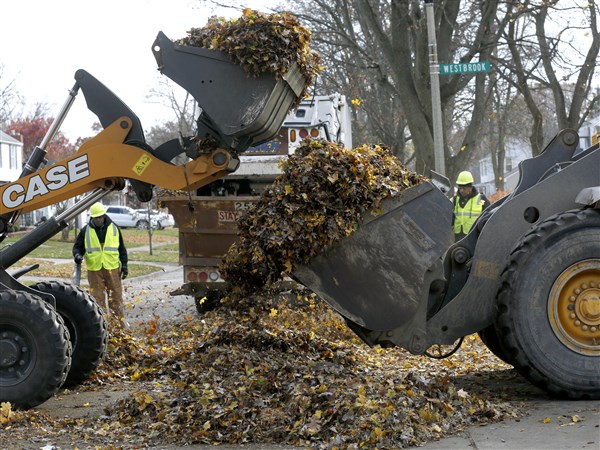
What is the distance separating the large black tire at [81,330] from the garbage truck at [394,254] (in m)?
0.82

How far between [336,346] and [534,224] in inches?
78.7

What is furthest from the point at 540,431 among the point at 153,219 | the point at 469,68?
the point at 153,219

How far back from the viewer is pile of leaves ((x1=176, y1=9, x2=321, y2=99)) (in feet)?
21.7

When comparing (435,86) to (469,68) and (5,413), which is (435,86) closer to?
(469,68)

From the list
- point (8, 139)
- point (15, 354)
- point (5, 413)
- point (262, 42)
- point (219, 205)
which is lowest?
point (5, 413)

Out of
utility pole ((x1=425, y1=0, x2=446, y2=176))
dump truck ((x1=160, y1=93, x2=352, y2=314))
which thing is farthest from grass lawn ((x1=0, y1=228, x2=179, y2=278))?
utility pole ((x1=425, y1=0, x2=446, y2=176))

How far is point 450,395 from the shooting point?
6348 mm

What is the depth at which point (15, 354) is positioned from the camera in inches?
275

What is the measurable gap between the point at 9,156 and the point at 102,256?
60.0m

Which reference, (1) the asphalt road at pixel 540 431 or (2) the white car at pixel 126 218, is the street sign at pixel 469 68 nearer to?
(1) the asphalt road at pixel 540 431

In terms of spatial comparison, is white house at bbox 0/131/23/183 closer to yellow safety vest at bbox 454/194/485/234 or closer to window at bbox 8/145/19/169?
window at bbox 8/145/19/169

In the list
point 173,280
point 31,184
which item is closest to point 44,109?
point 173,280

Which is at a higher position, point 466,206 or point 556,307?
point 466,206

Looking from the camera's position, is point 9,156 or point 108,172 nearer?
point 108,172
